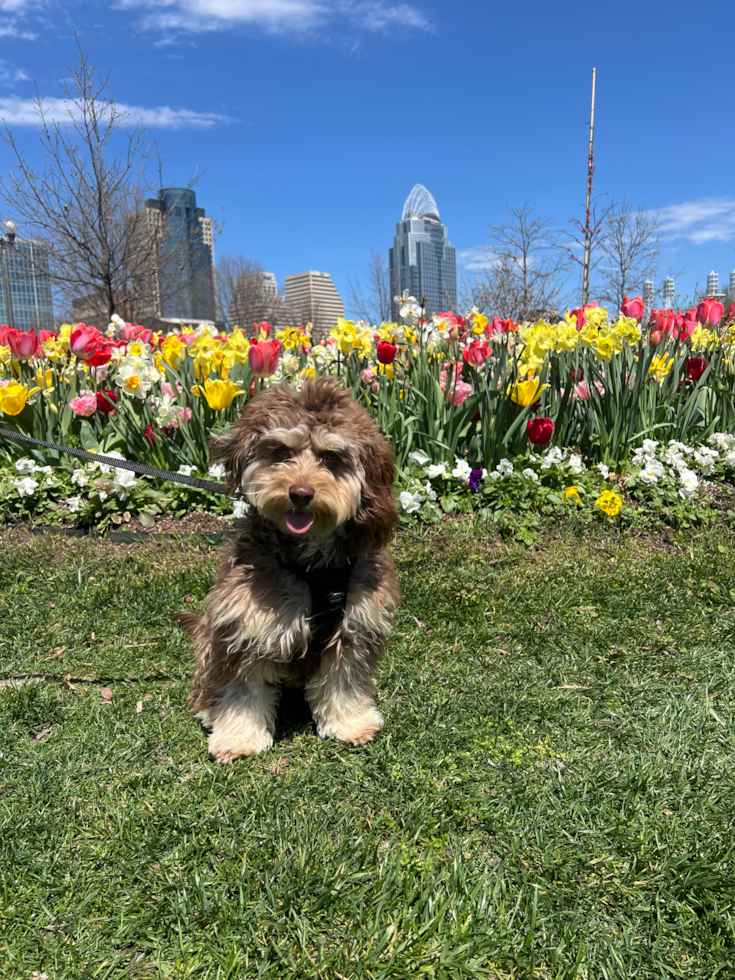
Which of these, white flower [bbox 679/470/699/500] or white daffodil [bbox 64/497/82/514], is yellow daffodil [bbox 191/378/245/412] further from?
white flower [bbox 679/470/699/500]

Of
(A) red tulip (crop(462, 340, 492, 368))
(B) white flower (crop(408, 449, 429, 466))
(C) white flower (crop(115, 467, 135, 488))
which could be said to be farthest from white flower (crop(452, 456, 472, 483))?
(C) white flower (crop(115, 467, 135, 488))

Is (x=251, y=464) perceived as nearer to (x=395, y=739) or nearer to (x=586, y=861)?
(x=395, y=739)

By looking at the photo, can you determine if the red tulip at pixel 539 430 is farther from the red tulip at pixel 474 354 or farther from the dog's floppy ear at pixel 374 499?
the dog's floppy ear at pixel 374 499

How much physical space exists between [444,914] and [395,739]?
2.95 ft

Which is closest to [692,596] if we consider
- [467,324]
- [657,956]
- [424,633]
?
[424,633]

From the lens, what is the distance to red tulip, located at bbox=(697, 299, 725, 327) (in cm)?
627

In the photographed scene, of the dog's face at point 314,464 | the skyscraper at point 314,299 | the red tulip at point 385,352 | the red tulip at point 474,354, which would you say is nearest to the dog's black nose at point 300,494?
the dog's face at point 314,464

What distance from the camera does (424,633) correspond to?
12.1 feet

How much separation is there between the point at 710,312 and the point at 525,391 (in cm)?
268

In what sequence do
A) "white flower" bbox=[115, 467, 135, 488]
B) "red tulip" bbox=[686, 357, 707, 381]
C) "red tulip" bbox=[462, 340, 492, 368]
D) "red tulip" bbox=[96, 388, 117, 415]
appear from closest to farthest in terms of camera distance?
"white flower" bbox=[115, 467, 135, 488], "red tulip" bbox=[462, 340, 492, 368], "red tulip" bbox=[96, 388, 117, 415], "red tulip" bbox=[686, 357, 707, 381]

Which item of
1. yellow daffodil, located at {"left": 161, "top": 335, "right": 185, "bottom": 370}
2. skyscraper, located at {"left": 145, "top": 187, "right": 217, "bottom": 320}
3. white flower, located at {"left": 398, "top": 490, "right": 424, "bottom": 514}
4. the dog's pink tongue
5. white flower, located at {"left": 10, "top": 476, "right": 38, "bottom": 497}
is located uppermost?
skyscraper, located at {"left": 145, "top": 187, "right": 217, "bottom": 320}

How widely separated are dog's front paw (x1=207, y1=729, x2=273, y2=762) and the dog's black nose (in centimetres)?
109

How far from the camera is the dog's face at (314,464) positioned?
2.12 metres

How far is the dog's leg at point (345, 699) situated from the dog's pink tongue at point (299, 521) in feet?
2.26
